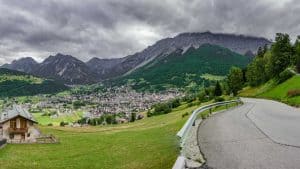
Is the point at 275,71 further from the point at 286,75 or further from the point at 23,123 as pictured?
the point at 23,123

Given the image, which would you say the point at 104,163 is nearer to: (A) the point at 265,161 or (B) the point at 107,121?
(A) the point at 265,161

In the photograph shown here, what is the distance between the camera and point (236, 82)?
136 m

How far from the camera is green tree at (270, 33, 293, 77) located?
116m

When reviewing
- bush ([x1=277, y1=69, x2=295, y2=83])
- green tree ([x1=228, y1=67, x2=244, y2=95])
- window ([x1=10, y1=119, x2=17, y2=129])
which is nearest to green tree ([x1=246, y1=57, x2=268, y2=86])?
green tree ([x1=228, y1=67, x2=244, y2=95])

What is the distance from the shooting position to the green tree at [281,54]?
4567 inches

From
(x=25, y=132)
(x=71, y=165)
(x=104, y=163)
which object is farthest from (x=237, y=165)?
(x=25, y=132)

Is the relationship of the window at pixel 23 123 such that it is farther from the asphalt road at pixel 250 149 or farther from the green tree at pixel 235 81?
the green tree at pixel 235 81

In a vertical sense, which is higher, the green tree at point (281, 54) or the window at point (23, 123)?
the green tree at point (281, 54)

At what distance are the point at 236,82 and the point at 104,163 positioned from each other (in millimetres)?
121639

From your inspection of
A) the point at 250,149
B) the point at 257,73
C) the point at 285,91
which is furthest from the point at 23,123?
the point at 257,73

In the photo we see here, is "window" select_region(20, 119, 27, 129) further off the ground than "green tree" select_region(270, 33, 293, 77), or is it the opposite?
"green tree" select_region(270, 33, 293, 77)

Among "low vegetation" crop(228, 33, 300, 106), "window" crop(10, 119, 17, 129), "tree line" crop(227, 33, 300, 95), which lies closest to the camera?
"window" crop(10, 119, 17, 129)

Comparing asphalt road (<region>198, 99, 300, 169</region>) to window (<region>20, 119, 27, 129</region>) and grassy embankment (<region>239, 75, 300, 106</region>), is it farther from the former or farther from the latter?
grassy embankment (<region>239, 75, 300, 106</region>)

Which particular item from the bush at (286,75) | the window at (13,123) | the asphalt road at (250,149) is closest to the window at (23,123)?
the window at (13,123)
